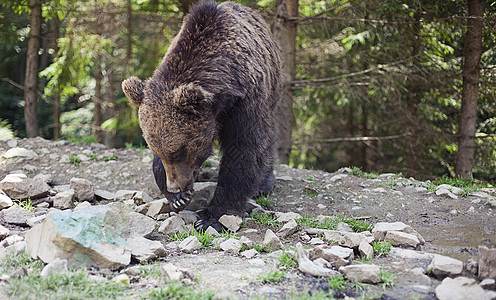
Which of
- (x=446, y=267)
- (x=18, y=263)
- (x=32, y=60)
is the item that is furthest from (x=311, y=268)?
(x=32, y=60)

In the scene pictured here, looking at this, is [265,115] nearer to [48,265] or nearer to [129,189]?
[129,189]

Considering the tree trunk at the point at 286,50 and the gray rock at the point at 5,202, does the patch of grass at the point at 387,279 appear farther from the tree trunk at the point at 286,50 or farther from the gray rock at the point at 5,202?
the tree trunk at the point at 286,50

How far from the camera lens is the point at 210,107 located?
3.90 meters

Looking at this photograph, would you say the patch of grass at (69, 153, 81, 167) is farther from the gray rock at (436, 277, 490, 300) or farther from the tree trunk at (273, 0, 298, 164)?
the gray rock at (436, 277, 490, 300)

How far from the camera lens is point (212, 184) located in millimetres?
5199

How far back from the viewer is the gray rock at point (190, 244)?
341 cm

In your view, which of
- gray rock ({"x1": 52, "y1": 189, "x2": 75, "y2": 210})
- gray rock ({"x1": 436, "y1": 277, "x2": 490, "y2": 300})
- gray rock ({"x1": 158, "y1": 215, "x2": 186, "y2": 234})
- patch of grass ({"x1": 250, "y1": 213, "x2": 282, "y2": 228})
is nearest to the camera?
gray rock ({"x1": 436, "y1": 277, "x2": 490, "y2": 300})

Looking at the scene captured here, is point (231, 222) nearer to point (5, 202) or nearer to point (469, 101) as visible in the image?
point (5, 202)

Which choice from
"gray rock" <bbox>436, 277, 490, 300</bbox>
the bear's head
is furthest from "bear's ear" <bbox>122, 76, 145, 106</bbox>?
"gray rock" <bbox>436, 277, 490, 300</bbox>

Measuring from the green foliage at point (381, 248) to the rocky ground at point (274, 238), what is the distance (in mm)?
11

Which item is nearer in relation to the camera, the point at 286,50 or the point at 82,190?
the point at 82,190

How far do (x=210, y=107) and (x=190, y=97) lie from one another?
14.0 inches

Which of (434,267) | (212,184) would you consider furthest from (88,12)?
(434,267)

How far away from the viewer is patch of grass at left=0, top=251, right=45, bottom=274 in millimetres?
2758
